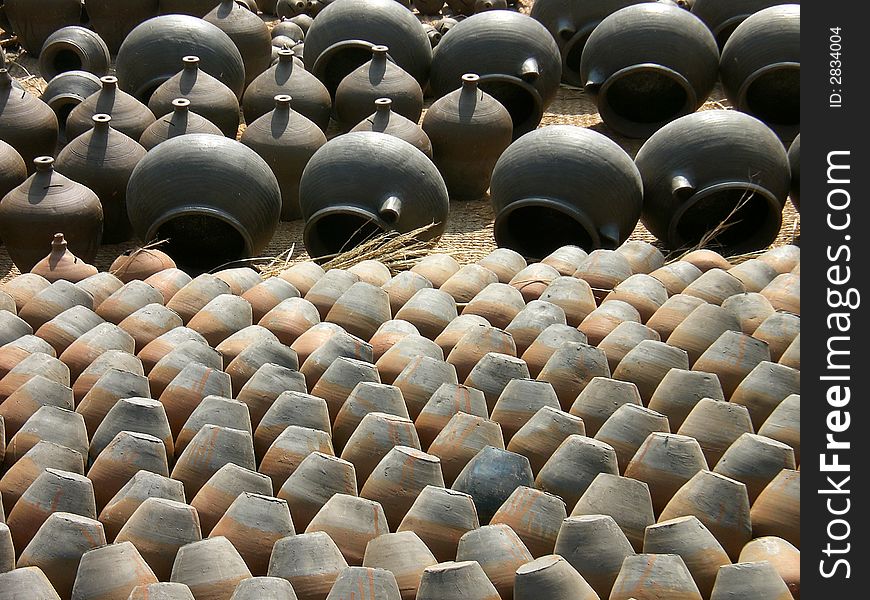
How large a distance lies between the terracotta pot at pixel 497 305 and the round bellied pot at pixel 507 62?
12.7ft

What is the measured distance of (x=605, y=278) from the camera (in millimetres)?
5293

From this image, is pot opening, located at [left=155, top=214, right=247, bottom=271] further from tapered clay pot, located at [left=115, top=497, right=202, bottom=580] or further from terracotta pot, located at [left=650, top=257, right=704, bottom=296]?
tapered clay pot, located at [left=115, top=497, right=202, bottom=580]

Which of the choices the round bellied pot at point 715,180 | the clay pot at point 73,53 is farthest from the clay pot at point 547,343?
the clay pot at point 73,53

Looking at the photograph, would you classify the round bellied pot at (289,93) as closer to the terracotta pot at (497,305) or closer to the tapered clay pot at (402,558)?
the terracotta pot at (497,305)

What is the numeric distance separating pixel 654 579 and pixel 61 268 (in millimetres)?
3208

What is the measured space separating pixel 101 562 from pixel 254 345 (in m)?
1.33

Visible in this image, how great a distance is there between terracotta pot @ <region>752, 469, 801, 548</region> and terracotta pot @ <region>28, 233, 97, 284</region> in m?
3.13

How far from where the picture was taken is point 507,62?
869cm

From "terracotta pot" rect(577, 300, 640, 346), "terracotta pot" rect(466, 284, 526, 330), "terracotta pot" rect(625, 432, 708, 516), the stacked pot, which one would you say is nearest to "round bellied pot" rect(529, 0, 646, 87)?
the stacked pot

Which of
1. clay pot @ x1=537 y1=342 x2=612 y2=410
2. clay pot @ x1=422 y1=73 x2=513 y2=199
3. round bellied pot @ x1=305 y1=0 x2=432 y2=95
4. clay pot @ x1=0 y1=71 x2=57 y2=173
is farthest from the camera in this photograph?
round bellied pot @ x1=305 y1=0 x2=432 y2=95

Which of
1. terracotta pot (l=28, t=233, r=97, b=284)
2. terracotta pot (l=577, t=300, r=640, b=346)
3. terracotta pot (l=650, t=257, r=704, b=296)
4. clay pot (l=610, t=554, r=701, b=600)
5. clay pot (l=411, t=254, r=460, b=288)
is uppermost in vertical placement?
terracotta pot (l=28, t=233, r=97, b=284)

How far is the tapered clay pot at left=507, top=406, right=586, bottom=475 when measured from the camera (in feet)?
13.0

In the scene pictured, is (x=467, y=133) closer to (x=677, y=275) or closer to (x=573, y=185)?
(x=573, y=185)

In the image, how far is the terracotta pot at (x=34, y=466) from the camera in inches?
149
